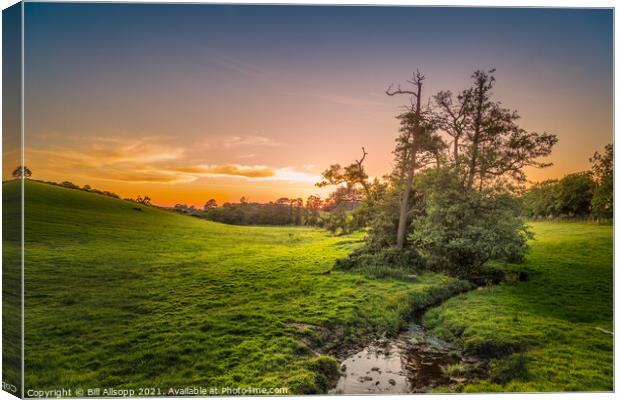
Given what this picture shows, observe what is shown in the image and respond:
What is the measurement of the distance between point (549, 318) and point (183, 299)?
29.1 ft

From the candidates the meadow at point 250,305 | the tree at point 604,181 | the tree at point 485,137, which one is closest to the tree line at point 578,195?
the tree at point 604,181

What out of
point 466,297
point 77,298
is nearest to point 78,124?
point 77,298

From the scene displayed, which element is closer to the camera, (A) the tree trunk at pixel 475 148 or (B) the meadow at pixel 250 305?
(B) the meadow at pixel 250 305

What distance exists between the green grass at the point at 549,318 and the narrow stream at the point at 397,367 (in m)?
0.58

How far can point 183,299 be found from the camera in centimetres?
962

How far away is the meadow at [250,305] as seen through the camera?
26.0 ft

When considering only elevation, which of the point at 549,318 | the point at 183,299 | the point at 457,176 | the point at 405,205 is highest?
the point at 457,176

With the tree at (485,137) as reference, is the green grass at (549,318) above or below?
below

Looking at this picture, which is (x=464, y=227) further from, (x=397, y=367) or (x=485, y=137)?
(x=397, y=367)

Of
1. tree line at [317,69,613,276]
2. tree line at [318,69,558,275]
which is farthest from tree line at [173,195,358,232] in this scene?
tree line at [318,69,558,275]

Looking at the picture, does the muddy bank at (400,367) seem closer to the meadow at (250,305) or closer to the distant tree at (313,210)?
the meadow at (250,305)

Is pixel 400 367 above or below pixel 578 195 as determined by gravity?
below

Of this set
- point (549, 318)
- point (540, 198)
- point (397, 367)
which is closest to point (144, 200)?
point (397, 367)

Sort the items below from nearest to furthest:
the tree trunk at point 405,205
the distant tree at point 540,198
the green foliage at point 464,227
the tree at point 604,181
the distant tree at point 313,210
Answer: the tree at point 604,181
the distant tree at point 540,198
the green foliage at point 464,227
the distant tree at point 313,210
the tree trunk at point 405,205
